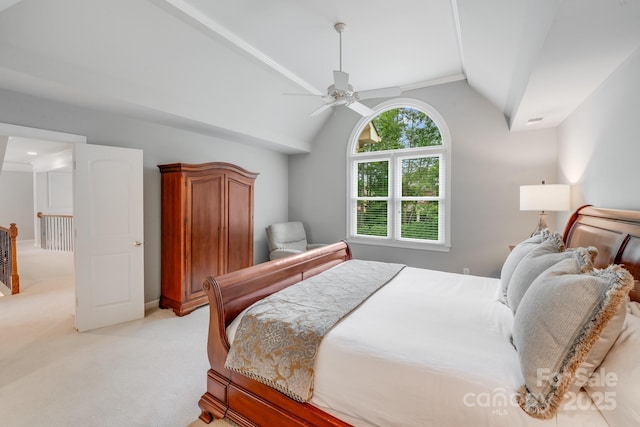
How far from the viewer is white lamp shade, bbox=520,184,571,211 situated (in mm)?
2834

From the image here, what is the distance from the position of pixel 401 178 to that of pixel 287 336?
3.86 meters

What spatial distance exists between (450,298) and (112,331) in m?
3.38

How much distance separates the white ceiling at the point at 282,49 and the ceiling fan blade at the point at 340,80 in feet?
2.11

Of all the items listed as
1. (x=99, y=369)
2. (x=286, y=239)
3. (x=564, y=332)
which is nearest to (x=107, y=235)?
(x=99, y=369)

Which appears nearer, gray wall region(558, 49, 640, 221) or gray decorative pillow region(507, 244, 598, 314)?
gray decorative pillow region(507, 244, 598, 314)

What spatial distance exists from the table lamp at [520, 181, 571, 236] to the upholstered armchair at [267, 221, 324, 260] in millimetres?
3278

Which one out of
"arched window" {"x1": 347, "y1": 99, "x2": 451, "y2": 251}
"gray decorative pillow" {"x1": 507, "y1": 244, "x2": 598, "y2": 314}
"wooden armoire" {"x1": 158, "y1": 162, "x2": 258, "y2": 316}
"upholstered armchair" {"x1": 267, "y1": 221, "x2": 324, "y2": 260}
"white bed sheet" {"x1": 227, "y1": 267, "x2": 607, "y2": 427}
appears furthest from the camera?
"upholstered armchair" {"x1": 267, "y1": 221, "x2": 324, "y2": 260}

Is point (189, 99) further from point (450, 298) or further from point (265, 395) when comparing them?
point (450, 298)

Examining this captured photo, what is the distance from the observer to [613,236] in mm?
1678

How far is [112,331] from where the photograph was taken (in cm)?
298

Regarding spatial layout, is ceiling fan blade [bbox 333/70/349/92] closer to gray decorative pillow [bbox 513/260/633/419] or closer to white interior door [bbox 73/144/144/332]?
gray decorative pillow [bbox 513/260/633/419]

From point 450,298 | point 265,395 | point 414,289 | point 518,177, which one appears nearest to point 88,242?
point 265,395

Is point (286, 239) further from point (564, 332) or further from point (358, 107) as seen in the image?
point (564, 332)

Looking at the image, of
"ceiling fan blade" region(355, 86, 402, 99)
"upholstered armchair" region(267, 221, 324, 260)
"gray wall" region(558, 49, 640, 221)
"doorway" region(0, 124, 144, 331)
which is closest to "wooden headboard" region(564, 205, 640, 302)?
"gray wall" region(558, 49, 640, 221)
